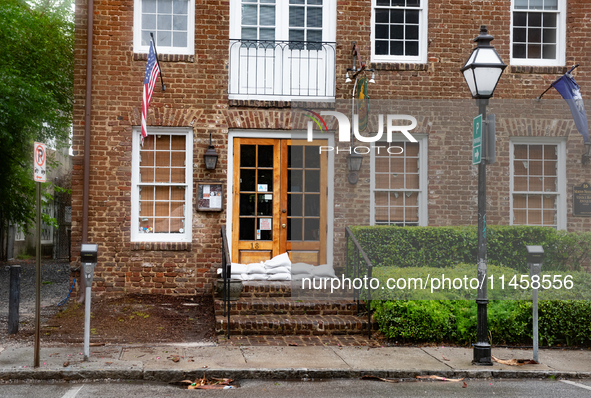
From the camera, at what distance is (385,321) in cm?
826

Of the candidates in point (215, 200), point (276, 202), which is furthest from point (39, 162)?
point (276, 202)

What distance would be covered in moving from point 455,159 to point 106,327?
668cm

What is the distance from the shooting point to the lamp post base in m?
7.03

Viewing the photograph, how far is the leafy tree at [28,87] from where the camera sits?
13.9m

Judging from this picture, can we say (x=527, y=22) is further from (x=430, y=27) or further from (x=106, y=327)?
(x=106, y=327)

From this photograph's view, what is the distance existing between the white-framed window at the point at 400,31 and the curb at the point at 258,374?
20.8 feet

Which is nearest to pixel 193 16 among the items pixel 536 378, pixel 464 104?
pixel 464 104

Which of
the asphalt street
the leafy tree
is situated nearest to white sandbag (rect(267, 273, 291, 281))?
the asphalt street

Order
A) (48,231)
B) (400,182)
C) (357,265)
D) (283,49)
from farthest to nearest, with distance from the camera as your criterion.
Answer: (48,231)
(400,182)
(283,49)
(357,265)

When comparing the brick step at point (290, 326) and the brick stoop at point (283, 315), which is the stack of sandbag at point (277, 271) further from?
the brick step at point (290, 326)

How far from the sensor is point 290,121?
1095cm

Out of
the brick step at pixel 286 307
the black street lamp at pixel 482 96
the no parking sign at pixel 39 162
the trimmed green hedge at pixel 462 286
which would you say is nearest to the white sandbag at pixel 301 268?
the brick step at pixel 286 307

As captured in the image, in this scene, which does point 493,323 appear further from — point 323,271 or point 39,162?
point 39,162

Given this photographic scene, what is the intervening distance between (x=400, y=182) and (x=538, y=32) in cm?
390
